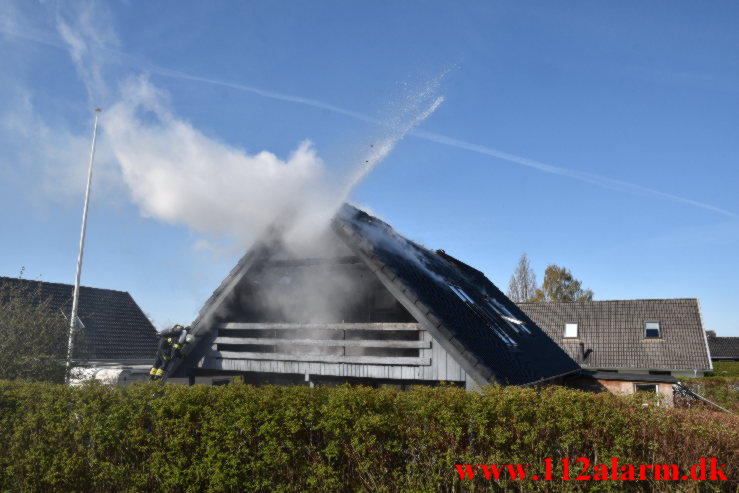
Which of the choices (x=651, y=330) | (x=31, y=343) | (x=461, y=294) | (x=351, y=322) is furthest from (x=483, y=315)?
(x=651, y=330)

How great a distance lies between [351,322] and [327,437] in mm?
5687

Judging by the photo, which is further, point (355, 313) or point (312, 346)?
point (355, 313)

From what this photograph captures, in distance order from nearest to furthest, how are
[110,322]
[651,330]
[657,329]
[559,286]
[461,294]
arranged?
[461,294], [110,322], [657,329], [651,330], [559,286]

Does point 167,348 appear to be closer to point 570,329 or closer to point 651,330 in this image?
point 570,329

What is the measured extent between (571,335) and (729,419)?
26.7 meters

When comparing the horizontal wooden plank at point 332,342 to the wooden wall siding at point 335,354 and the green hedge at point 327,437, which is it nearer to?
the wooden wall siding at point 335,354

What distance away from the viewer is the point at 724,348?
6438cm

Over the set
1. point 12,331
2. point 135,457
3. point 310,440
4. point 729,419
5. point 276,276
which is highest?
point 276,276

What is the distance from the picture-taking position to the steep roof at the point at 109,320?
2375 cm

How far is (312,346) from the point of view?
10992 mm

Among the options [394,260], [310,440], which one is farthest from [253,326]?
[310,440]

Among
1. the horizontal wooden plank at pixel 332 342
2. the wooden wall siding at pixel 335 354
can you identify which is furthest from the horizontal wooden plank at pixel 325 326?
the horizontal wooden plank at pixel 332 342

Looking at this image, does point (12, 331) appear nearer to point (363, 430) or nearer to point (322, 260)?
point (322, 260)

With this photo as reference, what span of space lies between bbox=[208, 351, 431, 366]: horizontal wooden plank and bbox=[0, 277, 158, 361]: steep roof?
561 inches
